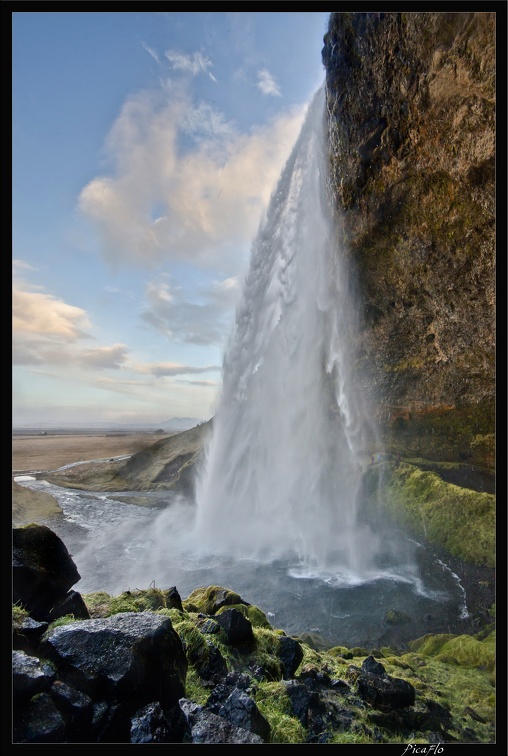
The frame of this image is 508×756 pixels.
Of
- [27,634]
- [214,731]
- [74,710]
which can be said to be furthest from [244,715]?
[27,634]

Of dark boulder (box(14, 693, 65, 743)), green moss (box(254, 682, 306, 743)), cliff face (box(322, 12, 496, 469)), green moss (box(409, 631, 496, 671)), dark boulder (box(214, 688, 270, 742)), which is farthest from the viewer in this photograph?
cliff face (box(322, 12, 496, 469))

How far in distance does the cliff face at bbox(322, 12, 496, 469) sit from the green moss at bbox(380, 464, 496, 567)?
36.6 inches

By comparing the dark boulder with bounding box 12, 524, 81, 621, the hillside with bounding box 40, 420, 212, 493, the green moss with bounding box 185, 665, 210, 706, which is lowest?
the hillside with bounding box 40, 420, 212, 493

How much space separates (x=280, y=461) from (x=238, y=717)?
1045 cm

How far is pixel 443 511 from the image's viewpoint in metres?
10.2

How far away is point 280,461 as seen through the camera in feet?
44.5

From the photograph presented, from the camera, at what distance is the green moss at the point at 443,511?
7926 mm

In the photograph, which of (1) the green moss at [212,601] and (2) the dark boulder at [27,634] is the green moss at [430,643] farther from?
(2) the dark boulder at [27,634]

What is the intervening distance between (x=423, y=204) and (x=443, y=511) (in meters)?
8.23

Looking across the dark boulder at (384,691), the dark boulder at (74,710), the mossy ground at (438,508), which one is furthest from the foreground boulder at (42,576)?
the mossy ground at (438,508)

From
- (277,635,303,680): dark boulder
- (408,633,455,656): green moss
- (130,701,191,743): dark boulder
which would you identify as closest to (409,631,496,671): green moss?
(408,633,455,656): green moss

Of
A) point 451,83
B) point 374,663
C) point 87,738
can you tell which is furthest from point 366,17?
point 87,738

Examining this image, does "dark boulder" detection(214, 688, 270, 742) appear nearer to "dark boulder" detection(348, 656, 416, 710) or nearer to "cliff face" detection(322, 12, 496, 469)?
"dark boulder" detection(348, 656, 416, 710)

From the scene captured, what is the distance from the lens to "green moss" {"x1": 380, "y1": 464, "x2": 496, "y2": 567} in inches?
312
